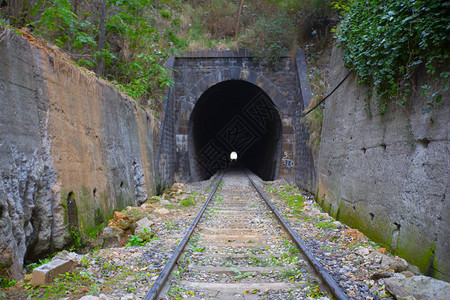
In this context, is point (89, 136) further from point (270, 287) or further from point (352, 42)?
point (352, 42)

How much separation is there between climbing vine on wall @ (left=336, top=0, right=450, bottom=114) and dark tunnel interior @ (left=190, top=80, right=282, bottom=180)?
8.45 meters

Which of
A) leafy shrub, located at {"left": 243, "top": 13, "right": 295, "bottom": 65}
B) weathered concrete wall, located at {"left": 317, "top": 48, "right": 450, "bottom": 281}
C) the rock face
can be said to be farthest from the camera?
leafy shrub, located at {"left": 243, "top": 13, "right": 295, "bottom": 65}

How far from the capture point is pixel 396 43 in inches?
141

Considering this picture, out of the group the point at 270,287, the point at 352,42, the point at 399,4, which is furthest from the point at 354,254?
the point at 352,42

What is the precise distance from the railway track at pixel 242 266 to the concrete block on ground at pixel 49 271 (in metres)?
0.96

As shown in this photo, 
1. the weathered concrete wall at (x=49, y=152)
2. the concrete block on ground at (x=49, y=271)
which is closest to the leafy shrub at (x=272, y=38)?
the weathered concrete wall at (x=49, y=152)

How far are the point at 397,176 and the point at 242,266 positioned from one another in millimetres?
2261

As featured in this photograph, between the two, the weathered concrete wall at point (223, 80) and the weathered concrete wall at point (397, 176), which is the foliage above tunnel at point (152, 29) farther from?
the weathered concrete wall at point (397, 176)

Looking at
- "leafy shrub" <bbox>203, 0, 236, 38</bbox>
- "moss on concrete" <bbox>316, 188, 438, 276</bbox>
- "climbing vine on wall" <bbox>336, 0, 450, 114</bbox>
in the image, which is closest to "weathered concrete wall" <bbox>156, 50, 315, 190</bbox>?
"leafy shrub" <bbox>203, 0, 236, 38</bbox>

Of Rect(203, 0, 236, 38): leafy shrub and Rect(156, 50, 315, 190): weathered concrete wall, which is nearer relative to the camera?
Rect(156, 50, 315, 190): weathered concrete wall

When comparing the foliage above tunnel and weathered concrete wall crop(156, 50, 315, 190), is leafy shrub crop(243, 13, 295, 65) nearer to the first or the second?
the foliage above tunnel

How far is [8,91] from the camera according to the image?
298cm

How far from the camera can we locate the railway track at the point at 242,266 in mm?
2822

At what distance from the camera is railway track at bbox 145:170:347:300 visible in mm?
2822
